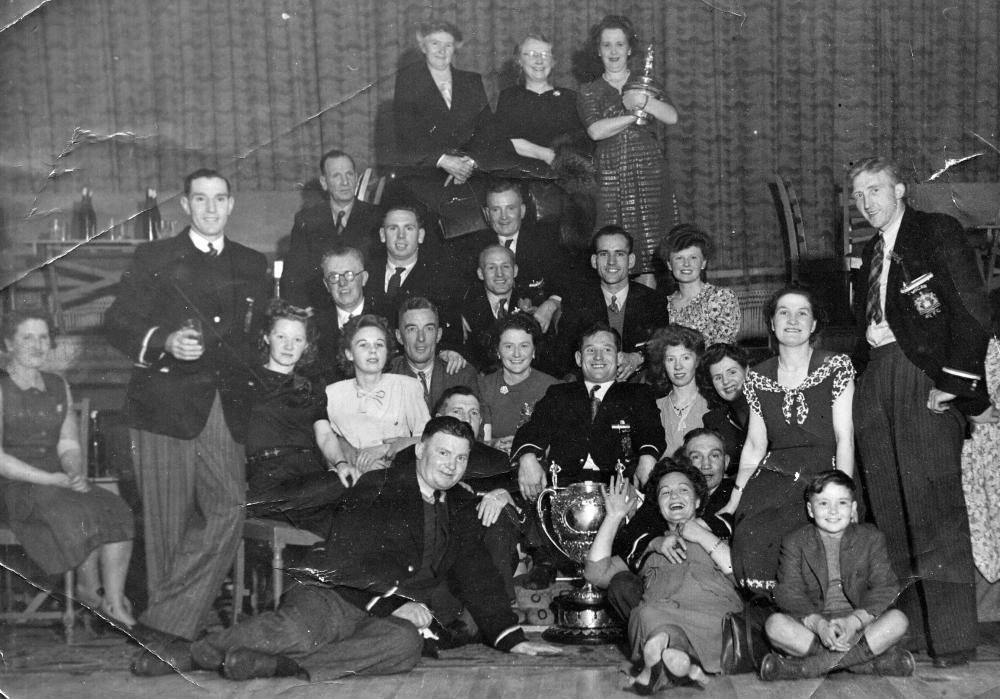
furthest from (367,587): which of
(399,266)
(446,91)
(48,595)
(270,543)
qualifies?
(446,91)

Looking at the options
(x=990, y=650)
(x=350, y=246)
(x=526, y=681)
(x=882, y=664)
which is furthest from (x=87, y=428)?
(x=990, y=650)

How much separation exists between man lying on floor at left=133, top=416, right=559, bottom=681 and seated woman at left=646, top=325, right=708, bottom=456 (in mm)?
685

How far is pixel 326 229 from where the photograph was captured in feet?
11.1

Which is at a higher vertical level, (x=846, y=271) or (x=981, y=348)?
(x=846, y=271)

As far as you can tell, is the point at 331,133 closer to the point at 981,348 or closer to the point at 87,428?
the point at 87,428

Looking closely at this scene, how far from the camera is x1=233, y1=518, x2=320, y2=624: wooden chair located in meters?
3.34

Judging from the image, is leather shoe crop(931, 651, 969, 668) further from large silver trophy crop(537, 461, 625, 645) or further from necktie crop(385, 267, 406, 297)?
necktie crop(385, 267, 406, 297)

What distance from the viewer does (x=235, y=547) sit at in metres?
3.36

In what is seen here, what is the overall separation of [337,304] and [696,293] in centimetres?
109

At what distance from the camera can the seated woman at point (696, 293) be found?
352 centimetres

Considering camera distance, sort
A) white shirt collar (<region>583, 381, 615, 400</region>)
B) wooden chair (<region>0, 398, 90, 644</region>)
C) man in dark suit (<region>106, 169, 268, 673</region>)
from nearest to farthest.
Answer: man in dark suit (<region>106, 169, 268, 673</region>) → wooden chair (<region>0, 398, 90, 644</region>) → white shirt collar (<region>583, 381, 615, 400</region>)

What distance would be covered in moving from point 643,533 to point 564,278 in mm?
828

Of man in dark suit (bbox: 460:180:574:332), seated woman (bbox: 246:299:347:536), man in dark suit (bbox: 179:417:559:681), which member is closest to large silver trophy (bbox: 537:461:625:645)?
man in dark suit (bbox: 179:417:559:681)

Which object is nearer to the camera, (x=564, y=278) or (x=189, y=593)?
(x=189, y=593)
